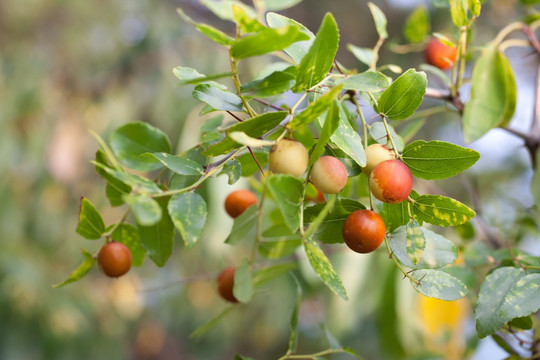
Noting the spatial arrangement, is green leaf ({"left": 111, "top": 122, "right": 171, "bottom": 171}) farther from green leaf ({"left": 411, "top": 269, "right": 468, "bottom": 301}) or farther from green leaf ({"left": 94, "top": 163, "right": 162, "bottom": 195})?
green leaf ({"left": 411, "top": 269, "right": 468, "bottom": 301})

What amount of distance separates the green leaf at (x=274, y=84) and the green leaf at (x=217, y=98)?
0.07 ft

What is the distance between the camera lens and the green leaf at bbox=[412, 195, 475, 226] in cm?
36

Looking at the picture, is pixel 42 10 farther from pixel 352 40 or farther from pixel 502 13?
pixel 502 13

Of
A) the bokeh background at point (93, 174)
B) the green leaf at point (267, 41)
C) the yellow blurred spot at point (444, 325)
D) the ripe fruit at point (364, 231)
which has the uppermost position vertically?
the green leaf at point (267, 41)

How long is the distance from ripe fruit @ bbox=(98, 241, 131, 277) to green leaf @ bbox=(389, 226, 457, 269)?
0.23 m

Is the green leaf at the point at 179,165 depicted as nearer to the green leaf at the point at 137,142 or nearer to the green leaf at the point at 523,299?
the green leaf at the point at 137,142

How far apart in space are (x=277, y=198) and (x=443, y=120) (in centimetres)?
295

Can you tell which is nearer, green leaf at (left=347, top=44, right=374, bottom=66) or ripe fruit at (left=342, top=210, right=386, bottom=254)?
ripe fruit at (left=342, top=210, right=386, bottom=254)

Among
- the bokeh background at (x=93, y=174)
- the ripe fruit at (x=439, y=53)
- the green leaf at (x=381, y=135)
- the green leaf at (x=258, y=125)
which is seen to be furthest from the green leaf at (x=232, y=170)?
the bokeh background at (x=93, y=174)

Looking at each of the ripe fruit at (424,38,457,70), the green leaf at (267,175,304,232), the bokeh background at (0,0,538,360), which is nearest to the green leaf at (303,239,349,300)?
the green leaf at (267,175,304,232)

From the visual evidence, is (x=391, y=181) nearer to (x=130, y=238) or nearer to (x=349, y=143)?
(x=349, y=143)

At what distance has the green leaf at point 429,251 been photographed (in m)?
0.38

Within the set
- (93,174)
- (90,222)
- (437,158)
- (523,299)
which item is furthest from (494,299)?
(93,174)

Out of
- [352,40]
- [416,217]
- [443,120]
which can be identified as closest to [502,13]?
[443,120]
